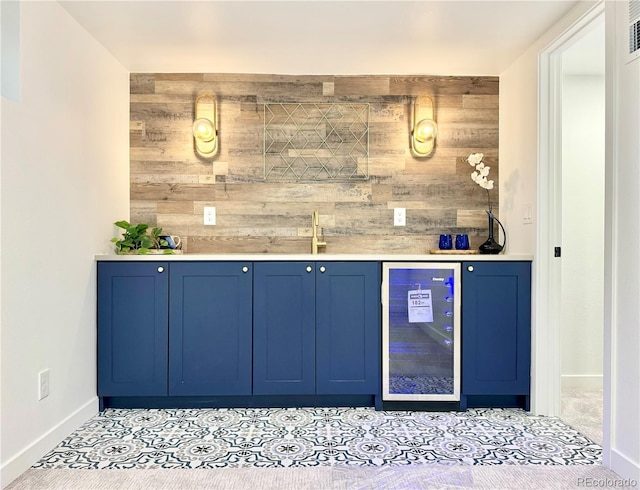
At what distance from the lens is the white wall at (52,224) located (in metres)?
2.05

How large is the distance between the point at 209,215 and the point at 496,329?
209 centimetres

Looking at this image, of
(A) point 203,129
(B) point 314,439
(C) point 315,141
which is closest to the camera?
(B) point 314,439

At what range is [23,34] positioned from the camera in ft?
7.02

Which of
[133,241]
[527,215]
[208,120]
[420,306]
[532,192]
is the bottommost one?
[420,306]

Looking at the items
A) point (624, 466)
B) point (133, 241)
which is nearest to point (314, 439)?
point (624, 466)

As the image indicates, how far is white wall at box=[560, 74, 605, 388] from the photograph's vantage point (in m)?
3.37

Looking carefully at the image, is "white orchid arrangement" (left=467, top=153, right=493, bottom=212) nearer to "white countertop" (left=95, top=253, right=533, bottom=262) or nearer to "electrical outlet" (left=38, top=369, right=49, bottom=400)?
"white countertop" (left=95, top=253, right=533, bottom=262)

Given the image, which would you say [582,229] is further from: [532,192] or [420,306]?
[420,306]

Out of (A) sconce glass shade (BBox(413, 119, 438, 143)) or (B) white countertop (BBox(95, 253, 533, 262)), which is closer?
(B) white countertop (BBox(95, 253, 533, 262))

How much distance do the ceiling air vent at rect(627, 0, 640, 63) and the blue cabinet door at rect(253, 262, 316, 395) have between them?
190 cm

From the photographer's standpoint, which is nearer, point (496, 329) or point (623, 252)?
point (623, 252)

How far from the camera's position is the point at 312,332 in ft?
9.36

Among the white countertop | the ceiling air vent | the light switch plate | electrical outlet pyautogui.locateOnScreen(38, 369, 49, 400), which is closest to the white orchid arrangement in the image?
the light switch plate

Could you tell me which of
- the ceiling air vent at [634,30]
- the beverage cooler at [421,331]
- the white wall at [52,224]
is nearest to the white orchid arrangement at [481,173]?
the beverage cooler at [421,331]
